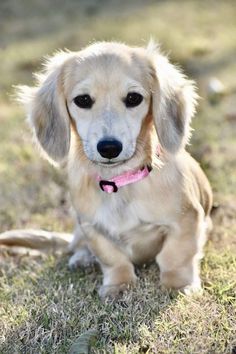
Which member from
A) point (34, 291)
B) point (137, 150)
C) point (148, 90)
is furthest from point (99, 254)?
point (148, 90)

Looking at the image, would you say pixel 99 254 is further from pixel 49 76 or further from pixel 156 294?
pixel 49 76

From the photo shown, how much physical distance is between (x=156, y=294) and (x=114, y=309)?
233mm

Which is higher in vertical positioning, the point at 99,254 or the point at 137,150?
the point at 137,150

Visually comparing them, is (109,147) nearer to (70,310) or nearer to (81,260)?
(70,310)

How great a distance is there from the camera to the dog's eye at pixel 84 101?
302 cm

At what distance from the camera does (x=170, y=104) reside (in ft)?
10.4

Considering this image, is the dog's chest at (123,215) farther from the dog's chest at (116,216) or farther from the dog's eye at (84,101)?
the dog's eye at (84,101)

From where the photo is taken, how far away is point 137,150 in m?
3.13

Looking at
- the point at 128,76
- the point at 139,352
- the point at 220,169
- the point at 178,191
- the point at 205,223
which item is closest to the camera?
the point at 139,352

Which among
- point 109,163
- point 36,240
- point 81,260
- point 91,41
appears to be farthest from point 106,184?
point 91,41

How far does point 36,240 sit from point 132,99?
1.16 metres

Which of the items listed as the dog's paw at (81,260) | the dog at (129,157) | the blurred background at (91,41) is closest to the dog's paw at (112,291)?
the dog at (129,157)

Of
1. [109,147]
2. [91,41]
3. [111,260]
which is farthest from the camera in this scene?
[91,41]

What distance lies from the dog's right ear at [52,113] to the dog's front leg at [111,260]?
16.7 inches
